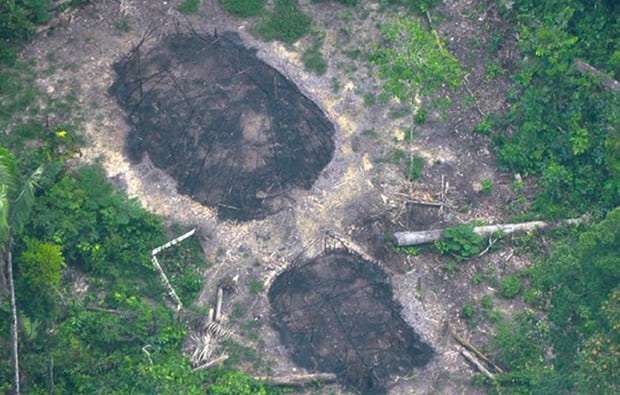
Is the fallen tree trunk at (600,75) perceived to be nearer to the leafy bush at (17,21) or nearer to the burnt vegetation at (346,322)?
the burnt vegetation at (346,322)

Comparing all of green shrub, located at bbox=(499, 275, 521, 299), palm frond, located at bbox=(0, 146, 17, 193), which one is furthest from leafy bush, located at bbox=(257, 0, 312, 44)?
palm frond, located at bbox=(0, 146, 17, 193)

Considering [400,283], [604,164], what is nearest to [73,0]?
[400,283]

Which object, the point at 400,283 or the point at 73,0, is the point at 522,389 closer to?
the point at 400,283

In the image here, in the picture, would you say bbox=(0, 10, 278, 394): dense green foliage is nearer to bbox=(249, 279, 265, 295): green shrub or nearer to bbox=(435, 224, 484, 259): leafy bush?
bbox=(249, 279, 265, 295): green shrub

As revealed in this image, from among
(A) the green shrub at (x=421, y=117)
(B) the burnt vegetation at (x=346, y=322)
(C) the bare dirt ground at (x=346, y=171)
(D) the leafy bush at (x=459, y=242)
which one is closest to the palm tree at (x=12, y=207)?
(C) the bare dirt ground at (x=346, y=171)

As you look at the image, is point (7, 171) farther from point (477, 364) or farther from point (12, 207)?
point (477, 364)
